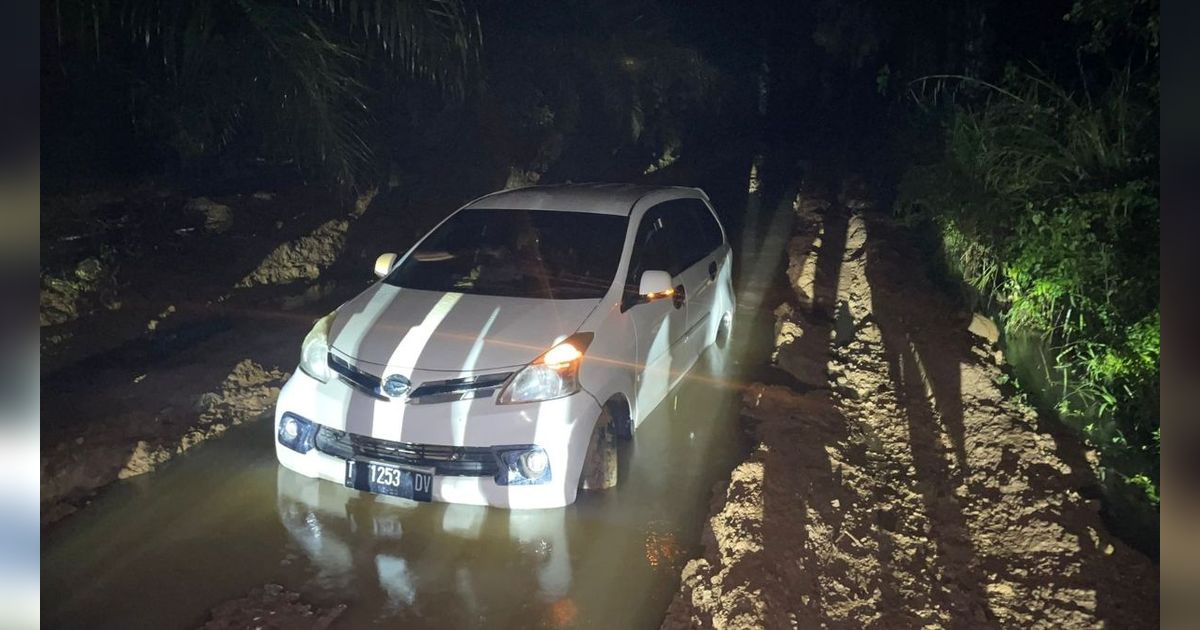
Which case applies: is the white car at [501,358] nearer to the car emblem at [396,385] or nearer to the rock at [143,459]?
the car emblem at [396,385]

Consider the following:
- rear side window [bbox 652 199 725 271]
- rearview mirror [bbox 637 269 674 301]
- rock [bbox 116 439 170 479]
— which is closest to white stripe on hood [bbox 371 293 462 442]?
rearview mirror [bbox 637 269 674 301]

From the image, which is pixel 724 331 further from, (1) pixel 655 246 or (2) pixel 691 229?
(1) pixel 655 246

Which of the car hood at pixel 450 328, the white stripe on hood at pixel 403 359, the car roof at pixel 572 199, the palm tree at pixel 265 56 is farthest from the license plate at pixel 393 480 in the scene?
the palm tree at pixel 265 56

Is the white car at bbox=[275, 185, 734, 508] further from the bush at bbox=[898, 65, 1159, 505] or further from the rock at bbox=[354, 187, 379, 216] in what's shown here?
the rock at bbox=[354, 187, 379, 216]

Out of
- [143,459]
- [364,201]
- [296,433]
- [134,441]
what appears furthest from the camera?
[364,201]

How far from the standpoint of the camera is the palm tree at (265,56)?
8320 mm

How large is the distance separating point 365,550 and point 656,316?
7.84ft

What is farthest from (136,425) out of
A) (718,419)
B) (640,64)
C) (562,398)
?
(640,64)

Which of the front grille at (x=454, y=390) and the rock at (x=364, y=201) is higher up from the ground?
the rock at (x=364, y=201)

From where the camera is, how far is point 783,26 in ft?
114

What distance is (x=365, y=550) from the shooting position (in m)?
4.75

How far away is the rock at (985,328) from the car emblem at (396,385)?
555cm

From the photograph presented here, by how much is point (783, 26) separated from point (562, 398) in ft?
106

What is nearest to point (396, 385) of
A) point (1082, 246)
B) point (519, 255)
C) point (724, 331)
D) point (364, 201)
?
point (519, 255)
